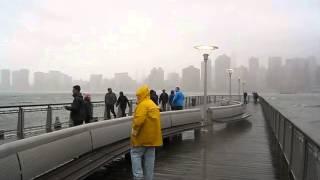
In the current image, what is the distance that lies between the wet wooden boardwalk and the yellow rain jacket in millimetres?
1703

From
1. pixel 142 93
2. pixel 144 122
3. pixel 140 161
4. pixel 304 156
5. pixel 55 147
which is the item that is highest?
pixel 142 93

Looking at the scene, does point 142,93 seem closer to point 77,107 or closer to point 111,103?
point 77,107

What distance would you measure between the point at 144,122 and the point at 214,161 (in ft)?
13.6

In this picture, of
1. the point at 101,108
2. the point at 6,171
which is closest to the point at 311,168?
the point at 6,171

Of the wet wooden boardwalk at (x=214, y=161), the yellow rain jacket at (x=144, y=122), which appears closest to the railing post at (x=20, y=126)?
the wet wooden boardwalk at (x=214, y=161)

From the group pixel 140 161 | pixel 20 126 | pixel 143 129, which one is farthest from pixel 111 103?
pixel 143 129

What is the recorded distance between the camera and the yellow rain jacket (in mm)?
6750

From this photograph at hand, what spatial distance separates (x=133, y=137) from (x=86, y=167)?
100 centimetres

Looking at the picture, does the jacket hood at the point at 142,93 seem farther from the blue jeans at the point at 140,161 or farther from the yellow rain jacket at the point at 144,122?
the blue jeans at the point at 140,161

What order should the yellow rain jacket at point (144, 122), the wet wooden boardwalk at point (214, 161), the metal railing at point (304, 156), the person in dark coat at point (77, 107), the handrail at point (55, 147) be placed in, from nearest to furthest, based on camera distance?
1. the handrail at point (55, 147)
2. the metal railing at point (304, 156)
3. the yellow rain jacket at point (144, 122)
4. the wet wooden boardwalk at point (214, 161)
5. the person in dark coat at point (77, 107)

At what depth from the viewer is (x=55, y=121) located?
1520cm

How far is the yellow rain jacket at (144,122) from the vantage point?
6.75 m

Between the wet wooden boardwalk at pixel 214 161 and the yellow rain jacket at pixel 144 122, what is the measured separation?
1.70 m

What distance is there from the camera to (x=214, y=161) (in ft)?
34.1
